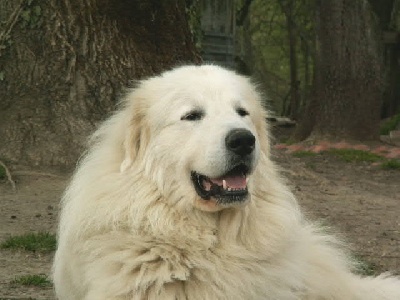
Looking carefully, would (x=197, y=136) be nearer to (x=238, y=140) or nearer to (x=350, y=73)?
(x=238, y=140)

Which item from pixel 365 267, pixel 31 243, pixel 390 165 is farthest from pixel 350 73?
pixel 31 243

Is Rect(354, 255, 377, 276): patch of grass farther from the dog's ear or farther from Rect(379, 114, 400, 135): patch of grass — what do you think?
Rect(379, 114, 400, 135): patch of grass

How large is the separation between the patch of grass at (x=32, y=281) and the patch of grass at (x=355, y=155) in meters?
7.29

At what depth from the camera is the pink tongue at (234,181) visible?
4344mm

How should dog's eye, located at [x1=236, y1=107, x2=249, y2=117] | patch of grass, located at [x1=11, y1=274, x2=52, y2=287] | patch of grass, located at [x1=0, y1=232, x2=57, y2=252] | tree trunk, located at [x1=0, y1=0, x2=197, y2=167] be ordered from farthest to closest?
tree trunk, located at [x1=0, y1=0, x2=197, y2=167] → patch of grass, located at [x1=0, y1=232, x2=57, y2=252] → patch of grass, located at [x1=11, y1=274, x2=52, y2=287] → dog's eye, located at [x1=236, y1=107, x2=249, y2=117]

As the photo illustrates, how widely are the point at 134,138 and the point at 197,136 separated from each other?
41cm

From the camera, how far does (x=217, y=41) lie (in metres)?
24.8

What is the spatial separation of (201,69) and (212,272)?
3.91ft

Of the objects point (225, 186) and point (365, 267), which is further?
point (365, 267)

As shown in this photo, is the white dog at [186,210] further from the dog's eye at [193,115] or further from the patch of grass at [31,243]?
the patch of grass at [31,243]

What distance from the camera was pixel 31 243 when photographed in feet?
21.5

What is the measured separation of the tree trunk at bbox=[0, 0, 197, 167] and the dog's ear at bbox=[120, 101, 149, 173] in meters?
3.92

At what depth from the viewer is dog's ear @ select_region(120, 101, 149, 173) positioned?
14.8 feet

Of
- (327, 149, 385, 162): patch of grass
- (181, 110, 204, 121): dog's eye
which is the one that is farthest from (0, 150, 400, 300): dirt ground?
(181, 110, 204, 121): dog's eye
